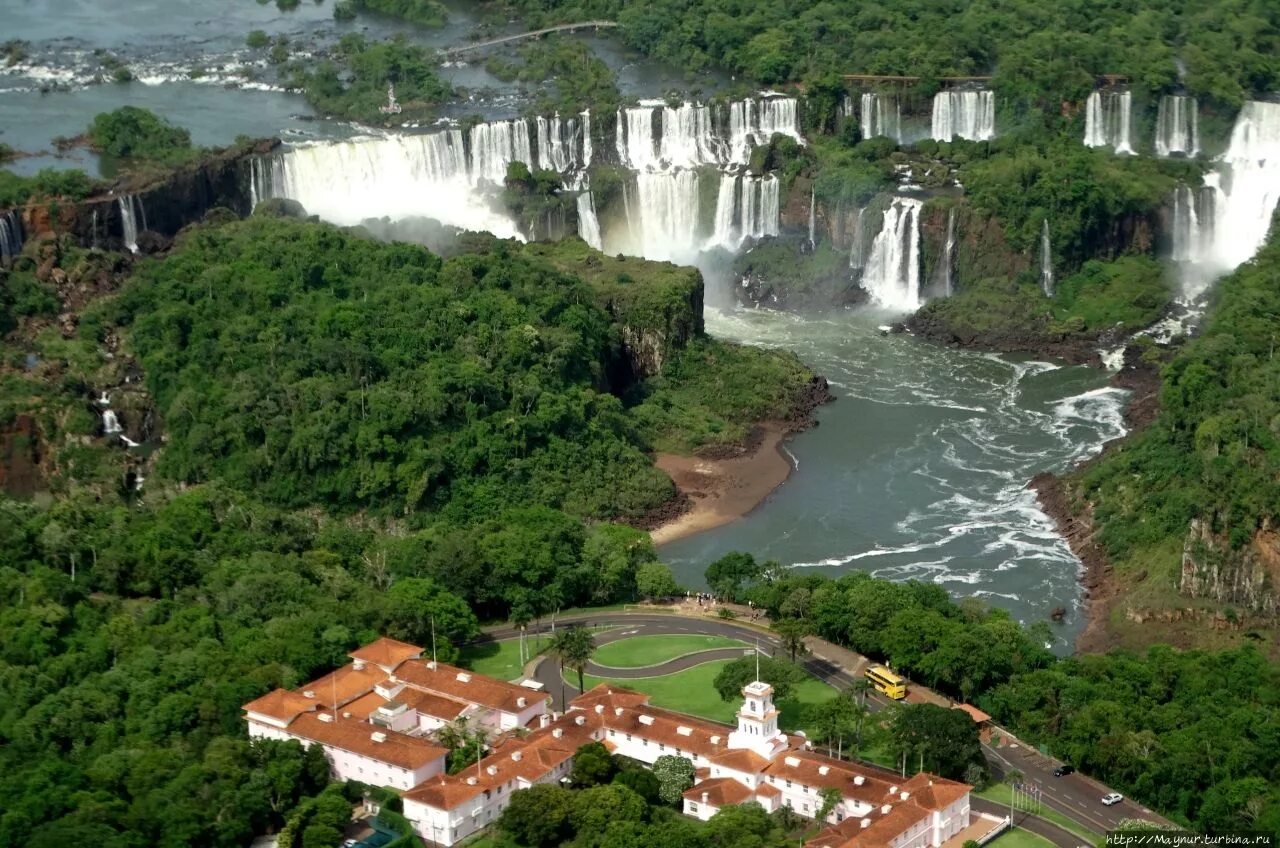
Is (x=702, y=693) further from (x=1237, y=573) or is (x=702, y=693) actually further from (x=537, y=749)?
(x=1237, y=573)

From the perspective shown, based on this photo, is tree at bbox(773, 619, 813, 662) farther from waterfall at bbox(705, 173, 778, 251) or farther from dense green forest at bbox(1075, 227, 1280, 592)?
waterfall at bbox(705, 173, 778, 251)

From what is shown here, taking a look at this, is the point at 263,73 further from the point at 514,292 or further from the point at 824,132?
the point at 514,292

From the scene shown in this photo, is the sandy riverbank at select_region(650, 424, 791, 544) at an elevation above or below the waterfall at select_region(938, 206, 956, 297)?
below

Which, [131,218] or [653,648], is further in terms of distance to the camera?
[131,218]

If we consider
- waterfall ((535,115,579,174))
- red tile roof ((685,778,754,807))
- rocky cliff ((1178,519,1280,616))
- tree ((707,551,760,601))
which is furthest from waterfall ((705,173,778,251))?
red tile roof ((685,778,754,807))

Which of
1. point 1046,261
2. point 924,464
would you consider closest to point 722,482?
point 924,464

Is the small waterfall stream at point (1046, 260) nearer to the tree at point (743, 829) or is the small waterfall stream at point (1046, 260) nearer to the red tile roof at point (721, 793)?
the red tile roof at point (721, 793)
